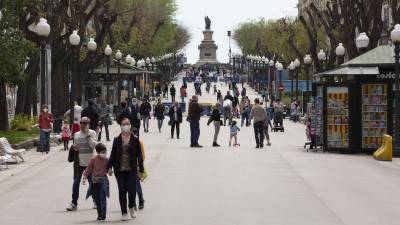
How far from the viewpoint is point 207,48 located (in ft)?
647

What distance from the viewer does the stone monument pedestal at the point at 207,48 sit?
19501 centimetres

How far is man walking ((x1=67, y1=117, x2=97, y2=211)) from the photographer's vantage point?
1712cm

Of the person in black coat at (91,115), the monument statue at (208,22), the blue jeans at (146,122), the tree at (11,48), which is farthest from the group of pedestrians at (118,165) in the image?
the monument statue at (208,22)

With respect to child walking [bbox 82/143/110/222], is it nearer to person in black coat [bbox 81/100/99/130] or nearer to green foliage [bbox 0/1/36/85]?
person in black coat [bbox 81/100/99/130]

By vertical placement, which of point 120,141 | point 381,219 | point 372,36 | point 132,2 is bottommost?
point 381,219

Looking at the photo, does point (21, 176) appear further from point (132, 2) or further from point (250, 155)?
point (132, 2)

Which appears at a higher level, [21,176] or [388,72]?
[388,72]

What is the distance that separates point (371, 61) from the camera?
32.6m

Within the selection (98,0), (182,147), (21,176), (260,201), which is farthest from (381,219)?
(98,0)

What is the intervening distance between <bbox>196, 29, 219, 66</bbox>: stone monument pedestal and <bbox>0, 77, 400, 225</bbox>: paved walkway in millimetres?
162882

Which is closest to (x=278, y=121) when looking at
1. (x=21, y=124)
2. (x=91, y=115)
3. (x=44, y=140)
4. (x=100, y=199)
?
→ (x=21, y=124)

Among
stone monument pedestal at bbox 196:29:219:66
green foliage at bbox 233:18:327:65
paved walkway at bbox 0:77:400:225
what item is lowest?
paved walkway at bbox 0:77:400:225

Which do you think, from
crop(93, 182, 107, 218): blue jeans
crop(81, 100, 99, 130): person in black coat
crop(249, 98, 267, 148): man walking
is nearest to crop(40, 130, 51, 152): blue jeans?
crop(81, 100, 99, 130): person in black coat

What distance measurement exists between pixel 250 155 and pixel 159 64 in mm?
96119
